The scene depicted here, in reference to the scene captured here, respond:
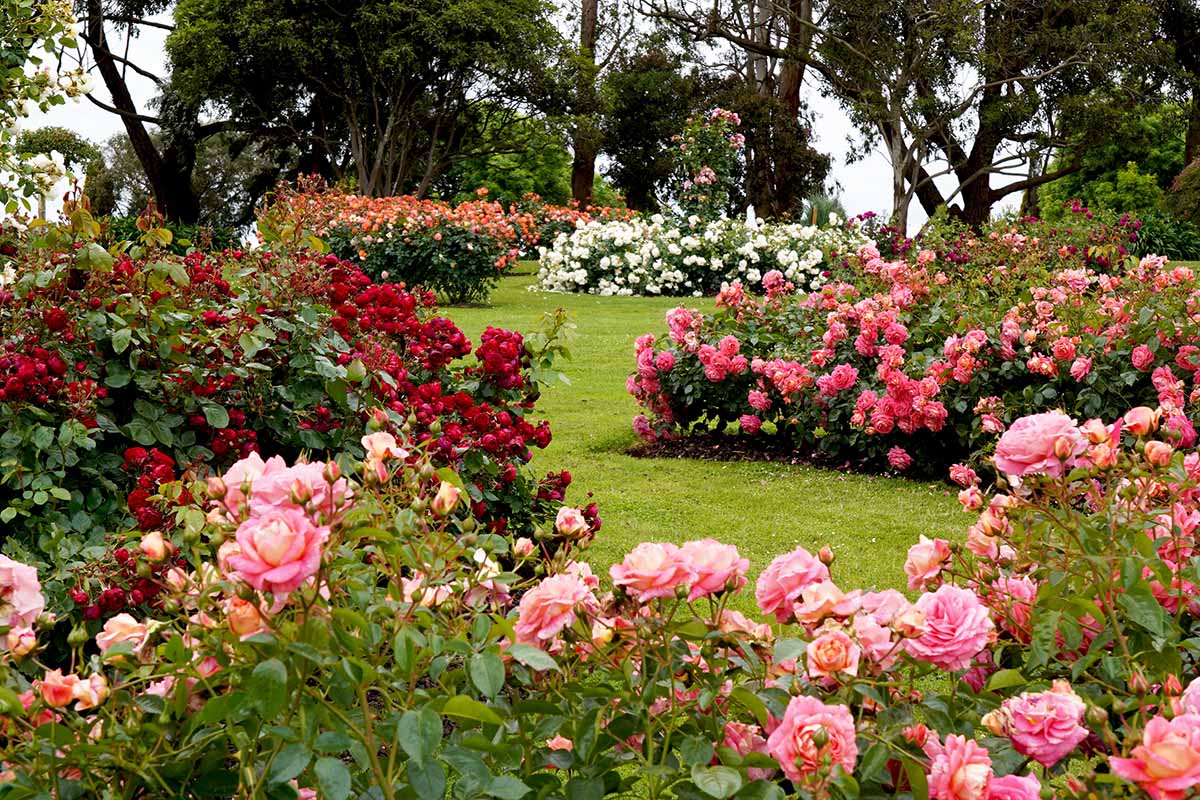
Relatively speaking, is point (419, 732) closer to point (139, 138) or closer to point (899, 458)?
point (899, 458)

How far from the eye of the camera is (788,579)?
4.77 feet

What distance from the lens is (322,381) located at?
3.48 metres

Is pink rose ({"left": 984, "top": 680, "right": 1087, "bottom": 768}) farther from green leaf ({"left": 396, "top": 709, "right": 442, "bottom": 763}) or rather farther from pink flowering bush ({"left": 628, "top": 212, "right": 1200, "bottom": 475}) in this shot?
pink flowering bush ({"left": 628, "top": 212, "right": 1200, "bottom": 475})

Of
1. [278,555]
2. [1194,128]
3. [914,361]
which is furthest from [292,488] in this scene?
[1194,128]

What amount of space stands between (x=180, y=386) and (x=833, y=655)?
2357 millimetres

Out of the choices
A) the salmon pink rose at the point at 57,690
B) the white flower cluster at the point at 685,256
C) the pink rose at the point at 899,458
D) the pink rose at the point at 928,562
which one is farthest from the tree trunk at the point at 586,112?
the salmon pink rose at the point at 57,690

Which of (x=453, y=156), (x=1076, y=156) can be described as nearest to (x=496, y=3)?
(x=453, y=156)

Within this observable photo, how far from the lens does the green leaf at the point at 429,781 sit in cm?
123

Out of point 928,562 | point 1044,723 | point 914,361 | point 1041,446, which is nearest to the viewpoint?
point 1044,723

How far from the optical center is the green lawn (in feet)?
14.8

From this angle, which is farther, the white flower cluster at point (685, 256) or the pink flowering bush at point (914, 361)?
the white flower cluster at point (685, 256)

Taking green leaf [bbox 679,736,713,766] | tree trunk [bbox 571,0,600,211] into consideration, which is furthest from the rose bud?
tree trunk [bbox 571,0,600,211]

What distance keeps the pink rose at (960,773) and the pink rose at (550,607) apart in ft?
1.37

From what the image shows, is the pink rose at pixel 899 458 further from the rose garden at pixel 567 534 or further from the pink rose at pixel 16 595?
the pink rose at pixel 16 595
